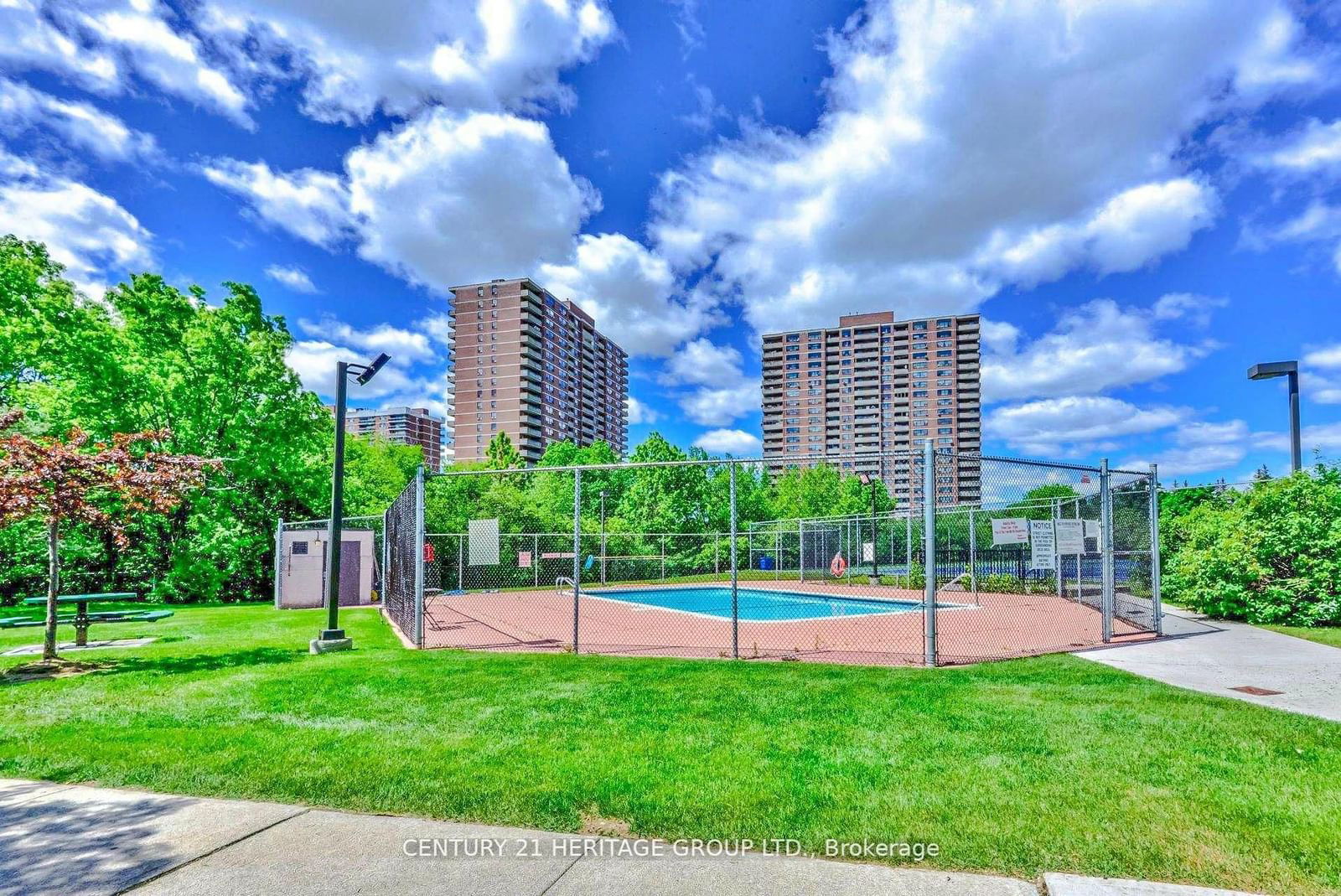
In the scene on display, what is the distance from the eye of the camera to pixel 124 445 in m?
8.79

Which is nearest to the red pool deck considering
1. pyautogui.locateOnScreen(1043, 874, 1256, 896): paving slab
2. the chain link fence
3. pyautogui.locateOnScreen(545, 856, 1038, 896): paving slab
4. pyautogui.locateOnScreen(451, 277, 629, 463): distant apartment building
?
the chain link fence

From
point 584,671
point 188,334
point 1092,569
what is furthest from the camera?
point 188,334

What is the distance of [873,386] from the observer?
126688 millimetres

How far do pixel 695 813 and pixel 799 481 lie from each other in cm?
5201

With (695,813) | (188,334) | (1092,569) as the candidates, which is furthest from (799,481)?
(695,813)

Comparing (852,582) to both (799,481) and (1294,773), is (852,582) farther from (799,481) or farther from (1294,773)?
(799,481)

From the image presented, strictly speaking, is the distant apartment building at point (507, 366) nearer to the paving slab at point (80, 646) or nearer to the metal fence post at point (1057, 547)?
the metal fence post at point (1057, 547)

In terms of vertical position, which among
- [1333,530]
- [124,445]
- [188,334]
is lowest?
[1333,530]

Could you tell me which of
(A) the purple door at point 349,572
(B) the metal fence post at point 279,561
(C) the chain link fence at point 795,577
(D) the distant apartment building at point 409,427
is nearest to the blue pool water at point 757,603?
(C) the chain link fence at point 795,577

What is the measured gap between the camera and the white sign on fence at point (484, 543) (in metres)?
10.4

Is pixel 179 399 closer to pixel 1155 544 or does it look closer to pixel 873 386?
pixel 1155 544

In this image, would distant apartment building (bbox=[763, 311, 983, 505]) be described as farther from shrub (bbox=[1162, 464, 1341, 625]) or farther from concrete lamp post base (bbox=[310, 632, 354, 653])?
concrete lamp post base (bbox=[310, 632, 354, 653])

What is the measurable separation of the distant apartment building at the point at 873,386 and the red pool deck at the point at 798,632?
10189 cm

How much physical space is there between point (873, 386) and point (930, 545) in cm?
12435
